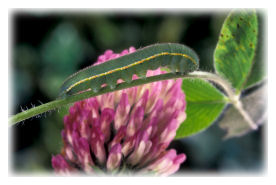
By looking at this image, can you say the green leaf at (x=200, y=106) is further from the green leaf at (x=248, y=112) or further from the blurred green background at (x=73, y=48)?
the blurred green background at (x=73, y=48)

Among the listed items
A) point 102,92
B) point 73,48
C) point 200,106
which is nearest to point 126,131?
point 102,92

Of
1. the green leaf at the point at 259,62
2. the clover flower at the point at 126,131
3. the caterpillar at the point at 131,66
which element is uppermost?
the green leaf at the point at 259,62

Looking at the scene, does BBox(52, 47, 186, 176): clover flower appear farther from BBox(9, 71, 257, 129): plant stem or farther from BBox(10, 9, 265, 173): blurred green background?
BBox(10, 9, 265, 173): blurred green background

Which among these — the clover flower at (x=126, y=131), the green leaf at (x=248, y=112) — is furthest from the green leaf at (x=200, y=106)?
the clover flower at (x=126, y=131)

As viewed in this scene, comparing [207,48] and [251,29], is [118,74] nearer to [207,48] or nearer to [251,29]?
[251,29]

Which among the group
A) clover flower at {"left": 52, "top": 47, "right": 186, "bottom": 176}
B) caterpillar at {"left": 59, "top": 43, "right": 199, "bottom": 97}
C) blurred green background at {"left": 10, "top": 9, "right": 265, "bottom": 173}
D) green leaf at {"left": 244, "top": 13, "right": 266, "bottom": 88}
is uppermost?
blurred green background at {"left": 10, "top": 9, "right": 265, "bottom": 173}

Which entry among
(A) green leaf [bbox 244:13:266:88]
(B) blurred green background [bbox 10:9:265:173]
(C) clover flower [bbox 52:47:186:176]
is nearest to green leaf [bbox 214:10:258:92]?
(A) green leaf [bbox 244:13:266:88]
